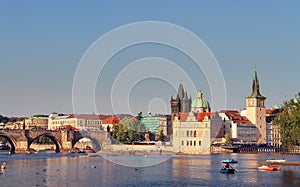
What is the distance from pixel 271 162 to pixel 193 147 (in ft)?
196

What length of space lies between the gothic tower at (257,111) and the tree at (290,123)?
76160mm

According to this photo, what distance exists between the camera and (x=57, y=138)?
477ft

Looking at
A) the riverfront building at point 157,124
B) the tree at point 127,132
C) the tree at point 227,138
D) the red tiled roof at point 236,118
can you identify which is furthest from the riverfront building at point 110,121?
the tree at point 227,138

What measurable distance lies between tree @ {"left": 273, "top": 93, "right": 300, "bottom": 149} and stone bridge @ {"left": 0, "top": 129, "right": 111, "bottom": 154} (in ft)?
198

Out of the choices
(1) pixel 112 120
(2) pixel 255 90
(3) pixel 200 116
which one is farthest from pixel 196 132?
(1) pixel 112 120

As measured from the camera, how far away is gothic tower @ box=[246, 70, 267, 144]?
17288 centimetres

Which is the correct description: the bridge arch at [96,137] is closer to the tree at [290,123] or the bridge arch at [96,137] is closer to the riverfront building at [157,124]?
the riverfront building at [157,124]

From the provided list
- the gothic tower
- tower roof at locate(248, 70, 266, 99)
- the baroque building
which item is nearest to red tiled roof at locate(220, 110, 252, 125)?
the gothic tower

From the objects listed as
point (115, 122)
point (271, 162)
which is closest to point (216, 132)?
point (115, 122)

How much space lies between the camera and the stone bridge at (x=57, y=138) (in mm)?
137000

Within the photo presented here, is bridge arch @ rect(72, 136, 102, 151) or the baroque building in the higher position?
the baroque building

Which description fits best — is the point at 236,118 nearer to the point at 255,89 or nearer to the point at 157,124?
the point at 255,89

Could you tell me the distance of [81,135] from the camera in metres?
148

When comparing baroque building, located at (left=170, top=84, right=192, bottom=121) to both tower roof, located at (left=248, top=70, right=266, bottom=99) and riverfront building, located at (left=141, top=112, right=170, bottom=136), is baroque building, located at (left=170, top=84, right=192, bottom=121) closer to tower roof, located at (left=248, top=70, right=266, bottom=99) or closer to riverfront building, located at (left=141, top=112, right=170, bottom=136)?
riverfront building, located at (left=141, top=112, right=170, bottom=136)
